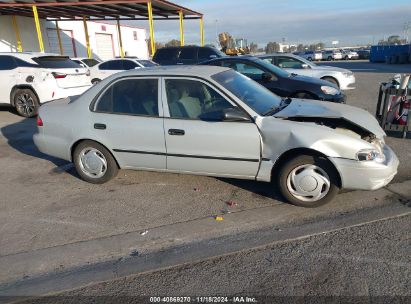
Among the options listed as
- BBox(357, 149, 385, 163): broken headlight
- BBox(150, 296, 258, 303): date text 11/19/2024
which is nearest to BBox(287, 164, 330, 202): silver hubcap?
BBox(357, 149, 385, 163): broken headlight

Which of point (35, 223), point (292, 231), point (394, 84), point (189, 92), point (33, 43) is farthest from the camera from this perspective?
point (33, 43)

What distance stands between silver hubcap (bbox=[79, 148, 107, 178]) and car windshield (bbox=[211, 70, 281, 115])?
188 cm

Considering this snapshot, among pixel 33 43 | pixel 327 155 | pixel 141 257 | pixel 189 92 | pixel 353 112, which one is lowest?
pixel 141 257

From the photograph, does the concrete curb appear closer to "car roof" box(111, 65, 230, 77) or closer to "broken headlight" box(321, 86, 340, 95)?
"car roof" box(111, 65, 230, 77)

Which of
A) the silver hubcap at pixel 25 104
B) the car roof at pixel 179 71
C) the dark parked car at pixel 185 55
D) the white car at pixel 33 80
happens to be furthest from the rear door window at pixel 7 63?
the car roof at pixel 179 71

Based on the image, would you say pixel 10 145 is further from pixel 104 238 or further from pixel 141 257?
pixel 141 257

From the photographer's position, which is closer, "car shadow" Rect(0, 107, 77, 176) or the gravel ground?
the gravel ground

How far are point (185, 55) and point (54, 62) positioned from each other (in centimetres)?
561

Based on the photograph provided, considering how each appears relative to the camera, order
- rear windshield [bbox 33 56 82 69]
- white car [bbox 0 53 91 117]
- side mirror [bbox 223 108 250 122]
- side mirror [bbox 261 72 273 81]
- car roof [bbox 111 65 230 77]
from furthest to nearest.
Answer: rear windshield [bbox 33 56 82 69] < white car [bbox 0 53 91 117] < side mirror [bbox 261 72 273 81] < car roof [bbox 111 65 230 77] < side mirror [bbox 223 108 250 122]

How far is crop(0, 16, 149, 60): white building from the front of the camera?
2125cm

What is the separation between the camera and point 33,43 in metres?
23.1

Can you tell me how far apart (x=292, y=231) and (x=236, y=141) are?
1.13 m

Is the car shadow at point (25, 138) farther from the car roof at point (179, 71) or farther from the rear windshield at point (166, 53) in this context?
the rear windshield at point (166, 53)

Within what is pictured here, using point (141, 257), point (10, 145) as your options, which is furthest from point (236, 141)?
point (10, 145)
